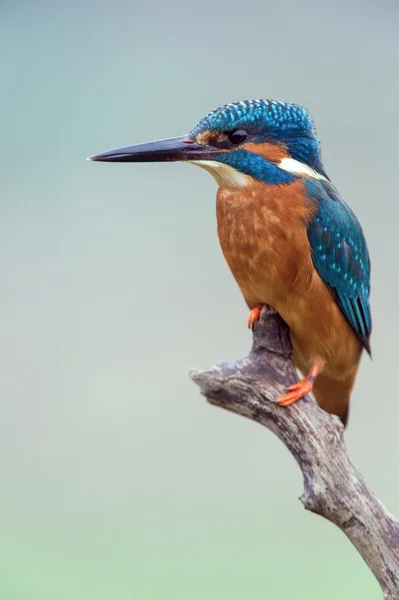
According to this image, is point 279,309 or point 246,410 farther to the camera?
point 279,309

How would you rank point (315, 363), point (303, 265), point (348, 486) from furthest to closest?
point (315, 363)
point (303, 265)
point (348, 486)

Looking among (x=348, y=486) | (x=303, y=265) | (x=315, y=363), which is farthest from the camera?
(x=315, y=363)

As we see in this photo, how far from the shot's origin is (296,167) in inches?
63.6

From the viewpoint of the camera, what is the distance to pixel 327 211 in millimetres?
1609

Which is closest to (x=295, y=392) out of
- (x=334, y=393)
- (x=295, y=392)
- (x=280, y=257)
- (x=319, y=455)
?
(x=295, y=392)

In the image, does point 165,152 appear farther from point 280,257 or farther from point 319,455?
point 319,455

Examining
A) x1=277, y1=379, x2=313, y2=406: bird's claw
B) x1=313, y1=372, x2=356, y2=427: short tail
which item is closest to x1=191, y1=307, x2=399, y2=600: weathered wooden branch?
x1=277, y1=379, x2=313, y2=406: bird's claw

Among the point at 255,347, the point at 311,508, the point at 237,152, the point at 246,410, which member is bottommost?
the point at 311,508

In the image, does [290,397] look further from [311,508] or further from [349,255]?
[349,255]

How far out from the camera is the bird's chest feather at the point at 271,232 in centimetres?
156

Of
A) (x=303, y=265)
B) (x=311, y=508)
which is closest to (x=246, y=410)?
(x=311, y=508)

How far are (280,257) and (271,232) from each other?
57 millimetres

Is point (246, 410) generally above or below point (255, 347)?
below

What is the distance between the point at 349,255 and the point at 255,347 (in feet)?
1.02
